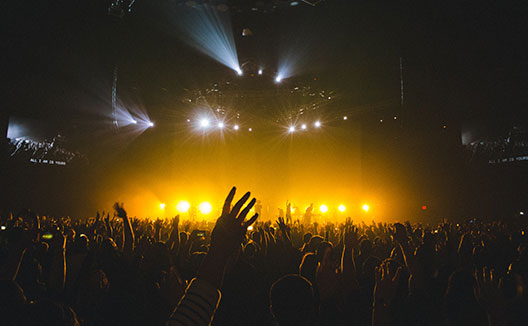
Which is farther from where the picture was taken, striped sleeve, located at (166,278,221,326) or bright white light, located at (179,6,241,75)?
bright white light, located at (179,6,241,75)

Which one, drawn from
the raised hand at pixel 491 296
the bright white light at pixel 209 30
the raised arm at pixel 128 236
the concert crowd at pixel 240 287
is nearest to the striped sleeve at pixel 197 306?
the concert crowd at pixel 240 287

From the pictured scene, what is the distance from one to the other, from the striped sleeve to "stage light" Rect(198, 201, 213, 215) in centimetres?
1864

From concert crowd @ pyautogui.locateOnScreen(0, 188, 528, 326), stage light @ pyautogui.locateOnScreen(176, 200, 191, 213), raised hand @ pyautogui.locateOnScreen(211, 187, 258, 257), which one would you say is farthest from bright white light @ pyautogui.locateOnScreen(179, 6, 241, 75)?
stage light @ pyautogui.locateOnScreen(176, 200, 191, 213)

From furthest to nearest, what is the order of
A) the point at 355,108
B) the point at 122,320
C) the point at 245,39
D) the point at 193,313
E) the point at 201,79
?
the point at 355,108
the point at 201,79
the point at 245,39
the point at 122,320
the point at 193,313

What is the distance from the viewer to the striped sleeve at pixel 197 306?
3.41 feet

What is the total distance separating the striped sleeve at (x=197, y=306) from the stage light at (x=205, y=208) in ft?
61.1

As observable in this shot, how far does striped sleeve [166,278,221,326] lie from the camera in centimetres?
104

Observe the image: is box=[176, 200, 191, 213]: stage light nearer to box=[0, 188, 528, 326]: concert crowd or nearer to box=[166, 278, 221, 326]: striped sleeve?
box=[0, 188, 528, 326]: concert crowd

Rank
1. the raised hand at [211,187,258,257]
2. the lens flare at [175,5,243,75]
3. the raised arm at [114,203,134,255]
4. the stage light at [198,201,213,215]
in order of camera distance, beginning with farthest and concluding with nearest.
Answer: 1. the stage light at [198,201,213,215]
2. the lens flare at [175,5,243,75]
3. the raised arm at [114,203,134,255]
4. the raised hand at [211,187,258,257]

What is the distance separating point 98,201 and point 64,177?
209cm

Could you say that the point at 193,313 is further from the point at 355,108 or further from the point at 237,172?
the point at 237,172

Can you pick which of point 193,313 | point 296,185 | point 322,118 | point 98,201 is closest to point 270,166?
point 296,185

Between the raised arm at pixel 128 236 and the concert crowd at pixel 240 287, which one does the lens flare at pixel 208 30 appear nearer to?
the concert crowd at pixel 240 287

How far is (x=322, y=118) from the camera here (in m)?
16.8
